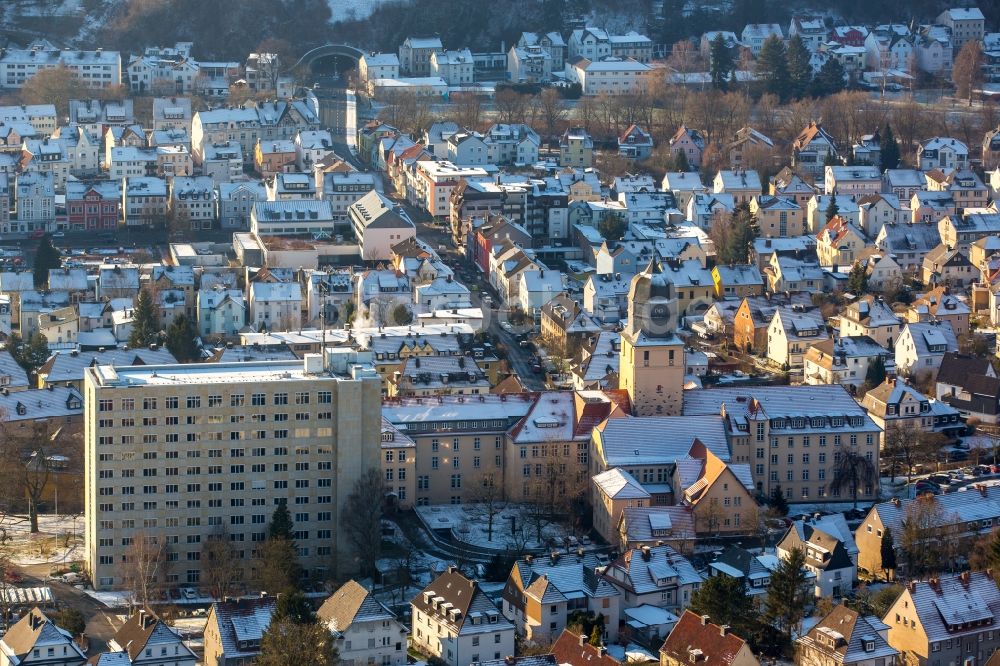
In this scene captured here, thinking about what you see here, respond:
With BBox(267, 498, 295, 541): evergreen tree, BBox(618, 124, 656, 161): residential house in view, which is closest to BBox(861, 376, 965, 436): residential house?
BBox(267, 498, 295, 541): evergreen tree

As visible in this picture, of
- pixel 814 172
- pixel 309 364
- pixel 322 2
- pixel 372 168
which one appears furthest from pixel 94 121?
pixel 309 364

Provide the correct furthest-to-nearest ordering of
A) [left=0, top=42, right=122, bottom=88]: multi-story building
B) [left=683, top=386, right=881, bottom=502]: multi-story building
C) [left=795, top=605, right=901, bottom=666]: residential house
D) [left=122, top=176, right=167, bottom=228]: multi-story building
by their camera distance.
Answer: [left=0, top=42, right=122, bottom=88]: multi-story building → [left=122, top=176, right=167, bottom=228]: multi-story building → [left=683, top=386, right=881, bottom=502]: multi-story building → [left=795, top=605, right=901, bottom=666]: residential house

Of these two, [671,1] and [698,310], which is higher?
[671,1]

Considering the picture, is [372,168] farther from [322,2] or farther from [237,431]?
Result: [237,431]

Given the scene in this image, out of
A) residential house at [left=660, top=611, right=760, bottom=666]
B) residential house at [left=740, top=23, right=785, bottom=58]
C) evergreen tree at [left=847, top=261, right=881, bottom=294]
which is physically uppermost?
residential house at [left=740, top=23, right=785, bottom=58]

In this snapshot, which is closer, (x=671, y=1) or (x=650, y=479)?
(x=650, y=479)

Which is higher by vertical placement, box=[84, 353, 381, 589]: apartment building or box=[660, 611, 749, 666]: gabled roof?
box=[84, 353, 381, 589]: apartment building

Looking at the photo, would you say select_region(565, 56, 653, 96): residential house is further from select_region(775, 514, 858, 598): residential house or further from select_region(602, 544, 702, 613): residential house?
select_region(602, 544, 702, 613): residential house

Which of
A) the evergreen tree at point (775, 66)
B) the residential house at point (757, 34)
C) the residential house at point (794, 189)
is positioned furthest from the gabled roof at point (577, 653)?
the residential house at point (757, 34)
